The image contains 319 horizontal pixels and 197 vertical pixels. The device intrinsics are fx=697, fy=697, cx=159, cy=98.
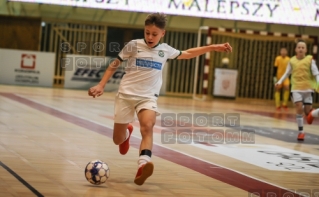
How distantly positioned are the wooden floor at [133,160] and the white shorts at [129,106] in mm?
611

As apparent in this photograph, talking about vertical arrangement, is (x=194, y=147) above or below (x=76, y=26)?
below

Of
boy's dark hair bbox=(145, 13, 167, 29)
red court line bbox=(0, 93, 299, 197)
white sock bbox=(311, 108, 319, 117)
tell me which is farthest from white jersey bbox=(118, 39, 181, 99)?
white sock bbox=(311, 108, 319, 117)

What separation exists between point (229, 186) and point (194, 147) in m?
3.52

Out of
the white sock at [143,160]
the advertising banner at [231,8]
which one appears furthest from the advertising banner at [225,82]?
the white sock at [143,160]

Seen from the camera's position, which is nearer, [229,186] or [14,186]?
[14,186]

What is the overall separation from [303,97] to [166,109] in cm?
544

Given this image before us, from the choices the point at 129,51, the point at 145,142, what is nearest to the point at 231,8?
the point at 129,51

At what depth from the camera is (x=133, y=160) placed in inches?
335

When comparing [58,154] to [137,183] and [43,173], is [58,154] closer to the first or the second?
[43,173]

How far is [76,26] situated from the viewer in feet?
87.5

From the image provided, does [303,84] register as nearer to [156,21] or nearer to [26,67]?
[156,21]

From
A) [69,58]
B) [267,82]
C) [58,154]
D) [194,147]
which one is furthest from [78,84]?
[58,154]

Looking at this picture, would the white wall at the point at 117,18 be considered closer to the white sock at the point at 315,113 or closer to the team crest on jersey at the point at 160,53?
the white sock at the point at 315,113

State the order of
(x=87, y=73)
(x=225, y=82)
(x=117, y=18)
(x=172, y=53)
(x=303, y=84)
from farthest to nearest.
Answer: (x=117, y=18) → (x=225, y=82) → (x=87, y=73) → (x=303, y=84) → (x=172, y=53)
